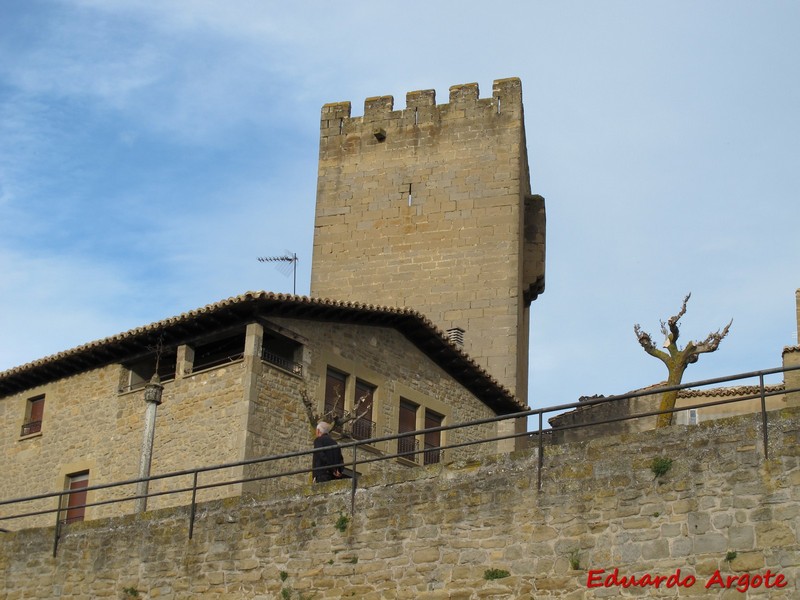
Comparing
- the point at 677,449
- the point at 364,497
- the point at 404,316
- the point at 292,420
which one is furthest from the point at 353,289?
the point at 677,449

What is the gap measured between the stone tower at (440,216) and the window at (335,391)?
8084 mm

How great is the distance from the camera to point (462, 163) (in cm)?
3588

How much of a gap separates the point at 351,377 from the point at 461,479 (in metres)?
9.47

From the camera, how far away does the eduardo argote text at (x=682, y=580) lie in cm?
1391

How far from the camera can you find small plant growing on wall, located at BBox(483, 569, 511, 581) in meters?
15.6

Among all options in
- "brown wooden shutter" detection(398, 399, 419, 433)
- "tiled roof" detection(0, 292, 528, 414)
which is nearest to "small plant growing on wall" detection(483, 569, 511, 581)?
"tiled roof" detection(0, 292, 528, 414)

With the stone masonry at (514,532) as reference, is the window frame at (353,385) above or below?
above

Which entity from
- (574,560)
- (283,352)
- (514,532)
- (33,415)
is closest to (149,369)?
(283,352)

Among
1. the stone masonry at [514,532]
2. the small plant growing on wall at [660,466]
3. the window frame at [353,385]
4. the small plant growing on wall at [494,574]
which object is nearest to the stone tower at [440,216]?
the window frame at [353,385]

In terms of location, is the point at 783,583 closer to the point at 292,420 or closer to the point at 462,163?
the point at 292,420

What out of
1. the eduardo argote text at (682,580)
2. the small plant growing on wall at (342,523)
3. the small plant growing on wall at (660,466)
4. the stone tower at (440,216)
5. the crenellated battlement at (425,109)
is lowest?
the eduardo argote text at (682,580)

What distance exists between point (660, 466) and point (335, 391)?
36.7ft

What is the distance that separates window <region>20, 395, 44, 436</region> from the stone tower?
9930 mm

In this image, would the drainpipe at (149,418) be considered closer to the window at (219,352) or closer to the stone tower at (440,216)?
the window at (219,352)
